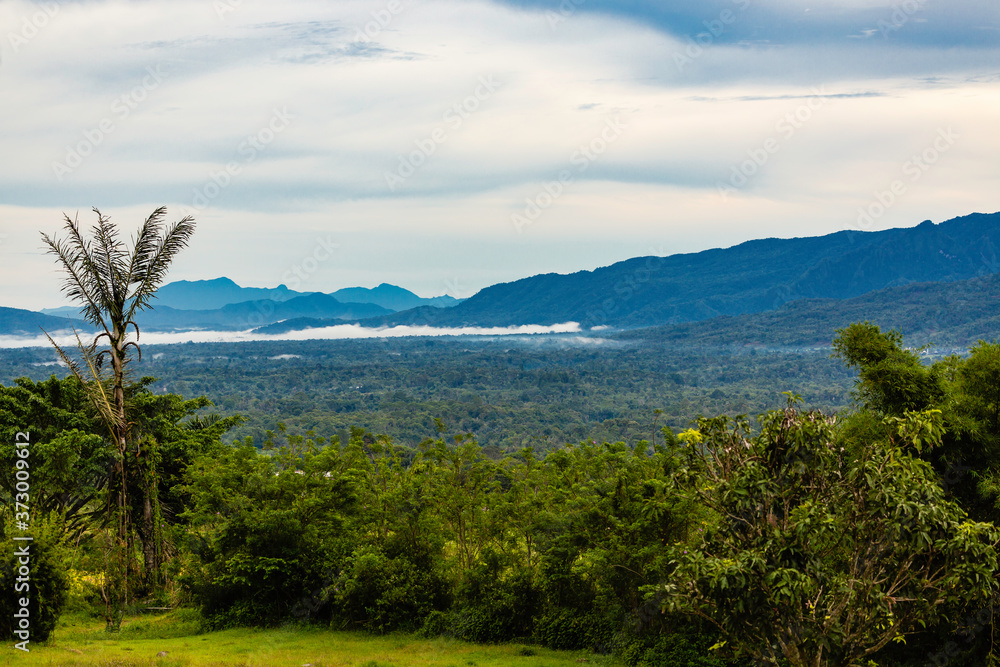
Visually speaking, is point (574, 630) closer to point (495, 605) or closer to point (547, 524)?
point (495, 605)

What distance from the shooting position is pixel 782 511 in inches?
350

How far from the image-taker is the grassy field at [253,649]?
13.1m

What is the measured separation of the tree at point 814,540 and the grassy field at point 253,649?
6620 millimetres

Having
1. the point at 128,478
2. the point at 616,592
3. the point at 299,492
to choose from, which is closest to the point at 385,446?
the point at 299,492

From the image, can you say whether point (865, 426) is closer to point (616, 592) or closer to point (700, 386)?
point (616, 592)

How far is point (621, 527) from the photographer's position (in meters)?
15.3

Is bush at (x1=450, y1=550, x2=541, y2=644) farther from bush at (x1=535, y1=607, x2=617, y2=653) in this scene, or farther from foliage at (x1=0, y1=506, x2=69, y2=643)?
foliage at (x1=0, y1=506, x2=69, y2=643)

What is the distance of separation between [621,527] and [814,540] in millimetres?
7343

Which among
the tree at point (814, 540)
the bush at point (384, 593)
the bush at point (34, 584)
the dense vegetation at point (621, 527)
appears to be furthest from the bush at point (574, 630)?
the bush at point (34, 584)

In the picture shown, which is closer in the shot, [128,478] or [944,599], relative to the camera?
[944,599]

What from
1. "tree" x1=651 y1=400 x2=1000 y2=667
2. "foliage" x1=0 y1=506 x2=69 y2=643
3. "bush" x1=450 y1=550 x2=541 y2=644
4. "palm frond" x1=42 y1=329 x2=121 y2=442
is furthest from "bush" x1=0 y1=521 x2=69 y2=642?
"tree" x1=651 y1=400 x2=1000 y2=667

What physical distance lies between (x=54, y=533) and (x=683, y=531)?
1103 cm

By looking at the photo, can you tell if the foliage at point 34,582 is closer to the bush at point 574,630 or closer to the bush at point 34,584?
the bush at point 34,584

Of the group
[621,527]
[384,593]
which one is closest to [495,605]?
[384,593]
